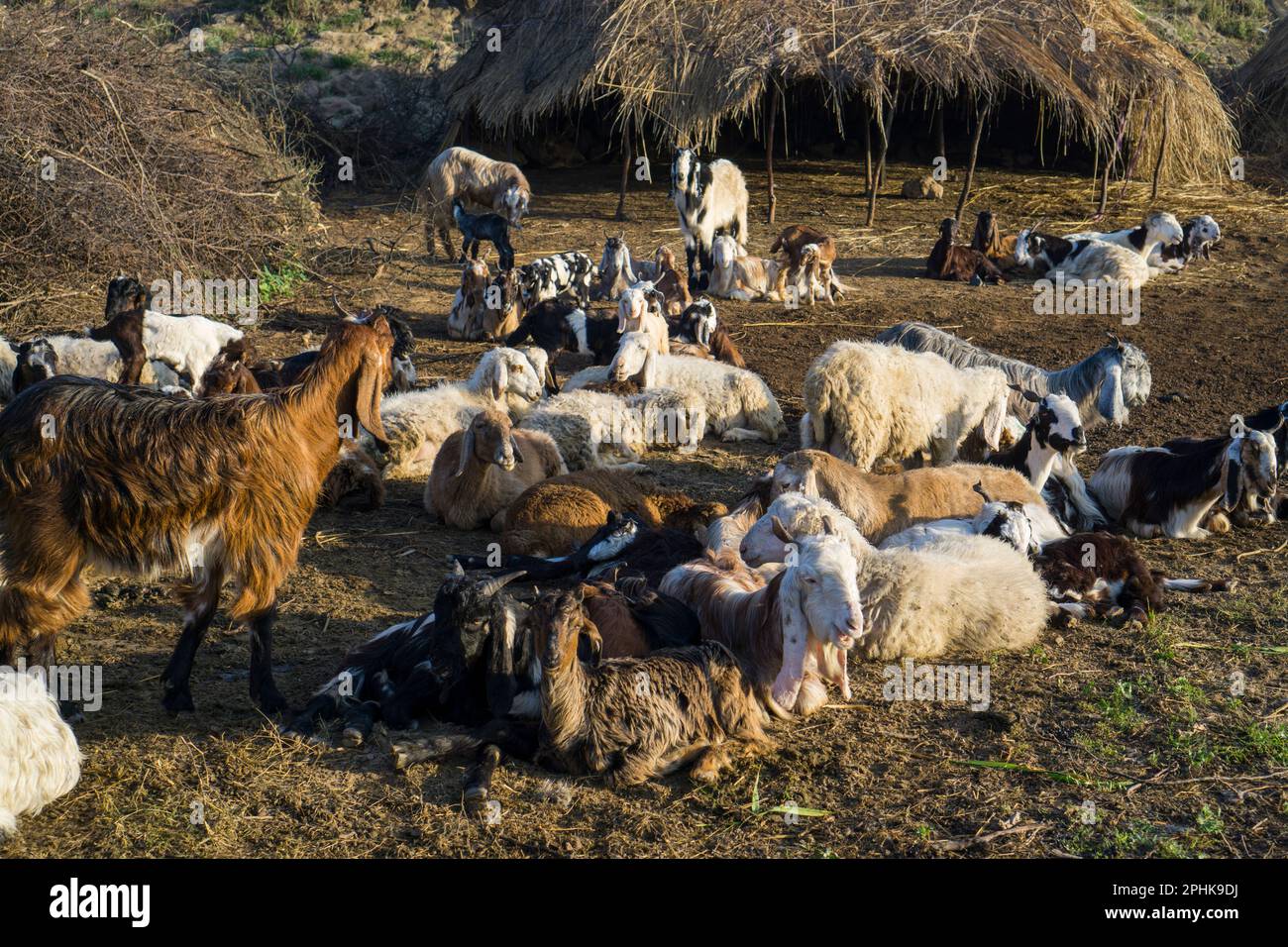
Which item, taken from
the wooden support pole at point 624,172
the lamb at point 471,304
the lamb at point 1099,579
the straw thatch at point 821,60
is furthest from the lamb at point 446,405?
the straw thatch at point 821,60

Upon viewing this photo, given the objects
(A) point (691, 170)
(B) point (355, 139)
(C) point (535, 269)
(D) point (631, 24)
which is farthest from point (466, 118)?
(C) point (535, 269)

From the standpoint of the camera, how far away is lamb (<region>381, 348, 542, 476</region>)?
8.77 m

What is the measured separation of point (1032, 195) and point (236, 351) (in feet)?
44.6

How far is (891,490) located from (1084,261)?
8.77 metres

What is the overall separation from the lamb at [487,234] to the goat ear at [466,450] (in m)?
6.47

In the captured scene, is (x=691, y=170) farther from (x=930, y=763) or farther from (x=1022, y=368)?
(x=930, y=763)

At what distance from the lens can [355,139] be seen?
19328 mm

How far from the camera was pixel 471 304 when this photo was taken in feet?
40.3

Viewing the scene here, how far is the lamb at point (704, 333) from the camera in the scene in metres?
11.2

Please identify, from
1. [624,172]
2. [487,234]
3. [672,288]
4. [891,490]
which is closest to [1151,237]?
[672,288]

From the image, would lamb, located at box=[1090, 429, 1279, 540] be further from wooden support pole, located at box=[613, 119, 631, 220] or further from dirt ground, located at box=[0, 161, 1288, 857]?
wooden support pole, located at box=[613, 119, 631, 220]

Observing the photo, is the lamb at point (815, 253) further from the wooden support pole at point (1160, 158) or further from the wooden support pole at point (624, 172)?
the wooden support pole at point (1160, 158)

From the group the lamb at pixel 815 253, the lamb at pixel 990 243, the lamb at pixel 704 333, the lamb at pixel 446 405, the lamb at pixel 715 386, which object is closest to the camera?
the lamb at pixel 446 405

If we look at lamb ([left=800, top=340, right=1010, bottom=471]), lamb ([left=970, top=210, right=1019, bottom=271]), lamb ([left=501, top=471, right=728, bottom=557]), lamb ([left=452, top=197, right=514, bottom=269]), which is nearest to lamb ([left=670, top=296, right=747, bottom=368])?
lamb ([left=800, top=340, right=1010, bottom=471])
